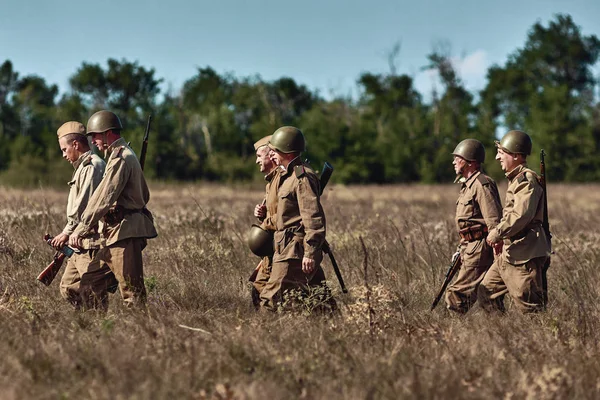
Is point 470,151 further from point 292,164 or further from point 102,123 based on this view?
point 102,123

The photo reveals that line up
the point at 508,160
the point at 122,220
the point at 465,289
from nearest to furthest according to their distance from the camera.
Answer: the point at 122,220 → the point at 508,160 → the point at 465,289

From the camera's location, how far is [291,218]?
6.71 metres

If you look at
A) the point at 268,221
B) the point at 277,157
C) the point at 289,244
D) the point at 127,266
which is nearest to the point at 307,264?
the point at 289,244

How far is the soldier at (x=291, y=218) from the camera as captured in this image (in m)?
6.54

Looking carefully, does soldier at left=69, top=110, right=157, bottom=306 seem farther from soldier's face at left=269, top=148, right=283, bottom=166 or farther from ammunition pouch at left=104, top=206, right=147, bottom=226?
soldier's face at left=269, top=148, right=283, bottom=166

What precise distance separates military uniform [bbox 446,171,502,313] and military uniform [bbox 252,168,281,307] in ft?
5.81

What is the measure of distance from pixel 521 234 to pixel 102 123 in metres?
3.89

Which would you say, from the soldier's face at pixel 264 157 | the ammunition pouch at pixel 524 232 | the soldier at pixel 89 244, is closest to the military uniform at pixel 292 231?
the soldier's face at pixel 264 157

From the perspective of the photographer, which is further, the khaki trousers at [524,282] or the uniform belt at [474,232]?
the uniform belt at [474,232]

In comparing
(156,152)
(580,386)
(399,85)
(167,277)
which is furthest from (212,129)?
(580,386)

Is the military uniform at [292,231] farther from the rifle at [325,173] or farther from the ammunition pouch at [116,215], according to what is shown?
the ammunition pouch at [116,215]

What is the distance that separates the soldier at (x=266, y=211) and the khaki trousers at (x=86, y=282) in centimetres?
134

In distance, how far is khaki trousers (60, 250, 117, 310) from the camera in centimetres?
660

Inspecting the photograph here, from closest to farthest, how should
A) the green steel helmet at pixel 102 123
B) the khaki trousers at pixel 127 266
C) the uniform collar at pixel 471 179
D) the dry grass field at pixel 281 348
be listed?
the dry grass field at pixel 281 348 < the khaki trousers at pixel 127 266 < the green steel helmet at pixel 102 123 < the uniform collar at pixel 471 179
